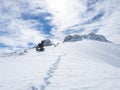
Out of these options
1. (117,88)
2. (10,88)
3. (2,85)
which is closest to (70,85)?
(117,88)

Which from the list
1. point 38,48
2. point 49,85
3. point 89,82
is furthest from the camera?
point 38,48

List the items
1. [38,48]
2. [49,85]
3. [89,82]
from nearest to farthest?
1. [49,85]
2. [89,82]
3. [38,48]

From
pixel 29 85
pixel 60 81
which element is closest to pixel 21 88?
pixel 29 85

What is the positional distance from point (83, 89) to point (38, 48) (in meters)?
28.1

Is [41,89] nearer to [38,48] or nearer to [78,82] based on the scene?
[78,82]

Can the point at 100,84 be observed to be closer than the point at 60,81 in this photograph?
Yes

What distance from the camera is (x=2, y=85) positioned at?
7.01 metres

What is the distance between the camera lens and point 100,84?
6816 mm

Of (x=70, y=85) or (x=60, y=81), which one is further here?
(x=60, y=81)

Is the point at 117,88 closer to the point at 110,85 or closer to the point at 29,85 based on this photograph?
the point at 110,85

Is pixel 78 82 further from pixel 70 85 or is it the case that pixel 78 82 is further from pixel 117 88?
pixel 117 88

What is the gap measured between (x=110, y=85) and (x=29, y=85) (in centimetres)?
274

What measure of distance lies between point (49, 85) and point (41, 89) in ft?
1.62

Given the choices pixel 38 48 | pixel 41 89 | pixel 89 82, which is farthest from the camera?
pixel 38 48
